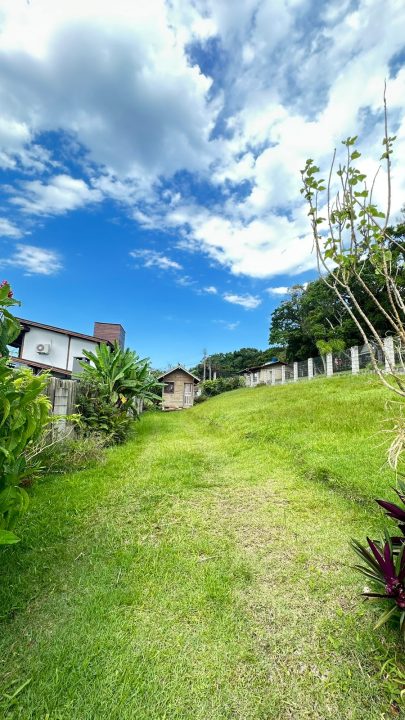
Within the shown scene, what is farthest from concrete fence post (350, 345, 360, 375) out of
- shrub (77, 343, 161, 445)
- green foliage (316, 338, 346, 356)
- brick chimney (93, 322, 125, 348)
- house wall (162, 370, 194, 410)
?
house wall (162, 370, 194, 410)

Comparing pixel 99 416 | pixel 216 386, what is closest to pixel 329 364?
pixel 99 416

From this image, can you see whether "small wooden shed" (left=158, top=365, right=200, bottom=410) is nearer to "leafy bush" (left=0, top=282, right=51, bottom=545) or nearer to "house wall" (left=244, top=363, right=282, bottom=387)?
"house wall" (left=244, top=363, right=282, bottom=387)

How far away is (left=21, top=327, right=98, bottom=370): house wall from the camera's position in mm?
18438

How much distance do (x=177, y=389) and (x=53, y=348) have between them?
1311 cm

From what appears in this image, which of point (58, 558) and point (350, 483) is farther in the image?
point (350, 483)

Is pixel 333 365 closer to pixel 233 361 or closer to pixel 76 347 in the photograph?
pixel 76 347

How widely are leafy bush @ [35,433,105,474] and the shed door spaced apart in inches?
896

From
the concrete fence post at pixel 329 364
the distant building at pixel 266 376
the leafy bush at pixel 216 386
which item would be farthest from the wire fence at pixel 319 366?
the leafy bush at pixel 216 386

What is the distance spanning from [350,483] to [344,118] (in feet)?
13.5

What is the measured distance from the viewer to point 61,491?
4535mm

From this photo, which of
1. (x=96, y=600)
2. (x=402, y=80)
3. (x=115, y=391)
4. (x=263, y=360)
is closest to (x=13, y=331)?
(x=96, y=600)

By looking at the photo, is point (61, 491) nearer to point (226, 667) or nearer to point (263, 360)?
point (226, 667)

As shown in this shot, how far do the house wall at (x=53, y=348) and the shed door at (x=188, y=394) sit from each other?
1271 centimetres

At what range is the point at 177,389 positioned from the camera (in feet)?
96.5
